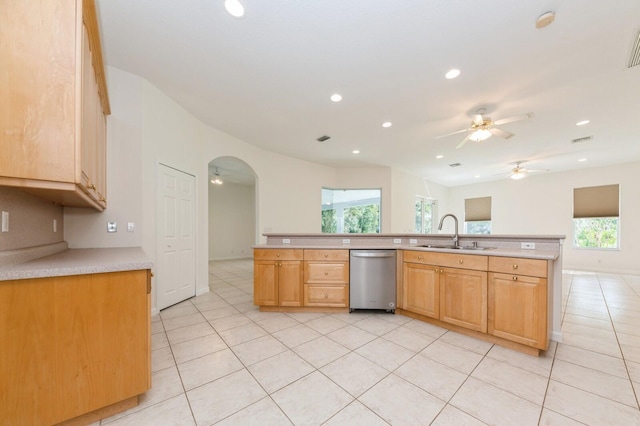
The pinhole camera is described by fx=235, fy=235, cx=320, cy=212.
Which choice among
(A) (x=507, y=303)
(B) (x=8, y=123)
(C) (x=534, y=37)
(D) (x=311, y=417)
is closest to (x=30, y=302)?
(B) (x=8, y=123)

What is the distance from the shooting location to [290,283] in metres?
3.08

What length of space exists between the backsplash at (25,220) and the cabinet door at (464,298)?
11.8 ft

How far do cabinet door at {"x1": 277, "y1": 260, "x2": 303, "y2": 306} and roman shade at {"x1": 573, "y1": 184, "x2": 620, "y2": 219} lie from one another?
8.45 meters

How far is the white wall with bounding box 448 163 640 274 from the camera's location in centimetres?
602

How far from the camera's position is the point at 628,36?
2096 mm

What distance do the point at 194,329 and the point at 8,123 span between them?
225 cm

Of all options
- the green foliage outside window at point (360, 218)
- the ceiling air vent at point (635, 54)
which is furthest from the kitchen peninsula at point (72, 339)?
the green foliage outside window at point (360, 218)

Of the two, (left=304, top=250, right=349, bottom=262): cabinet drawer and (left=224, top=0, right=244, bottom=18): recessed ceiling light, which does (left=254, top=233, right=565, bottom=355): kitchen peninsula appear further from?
(left=224, top=0, right=244, bottom=18): recessed ceiling light

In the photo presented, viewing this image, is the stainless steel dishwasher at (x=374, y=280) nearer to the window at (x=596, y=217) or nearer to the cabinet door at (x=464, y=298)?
the cabinet door at (x=464, y=298)

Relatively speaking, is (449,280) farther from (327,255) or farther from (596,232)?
(596,232)

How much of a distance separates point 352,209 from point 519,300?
17.2 feet

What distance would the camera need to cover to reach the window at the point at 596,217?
6246mm

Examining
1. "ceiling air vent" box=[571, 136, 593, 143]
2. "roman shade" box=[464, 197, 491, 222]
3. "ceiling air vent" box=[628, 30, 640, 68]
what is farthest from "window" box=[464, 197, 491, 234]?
"ceiling air vent" box=[628, 30, 640, 68]

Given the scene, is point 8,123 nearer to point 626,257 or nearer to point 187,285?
point 187,285
